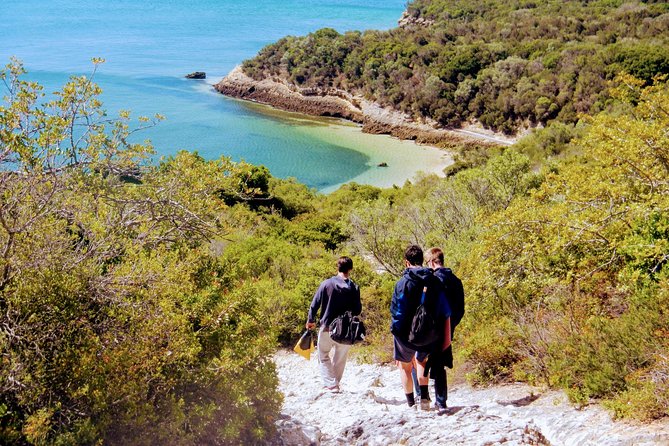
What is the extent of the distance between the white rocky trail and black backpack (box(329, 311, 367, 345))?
0.81m

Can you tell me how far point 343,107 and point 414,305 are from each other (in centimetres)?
6619

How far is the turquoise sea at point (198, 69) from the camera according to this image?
166 ft

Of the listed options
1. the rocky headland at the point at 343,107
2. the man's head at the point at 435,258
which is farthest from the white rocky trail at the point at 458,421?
the rocky headland at the point at 343,107

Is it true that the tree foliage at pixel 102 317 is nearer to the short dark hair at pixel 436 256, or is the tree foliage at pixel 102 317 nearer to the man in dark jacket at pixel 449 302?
the man in dark jacket at pixel 449 302

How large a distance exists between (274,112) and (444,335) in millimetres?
67496

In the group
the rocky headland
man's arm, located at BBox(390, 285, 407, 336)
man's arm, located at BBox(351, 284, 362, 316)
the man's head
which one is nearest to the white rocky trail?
man's arm, located at BBox(390, 285, 407, 336)

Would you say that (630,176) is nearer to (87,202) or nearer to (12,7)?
(87,202)

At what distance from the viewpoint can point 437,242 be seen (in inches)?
526

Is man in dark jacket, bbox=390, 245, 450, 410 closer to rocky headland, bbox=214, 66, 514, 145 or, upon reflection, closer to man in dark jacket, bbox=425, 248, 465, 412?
man in dark jacket, bbox=425, 248, 465, 412

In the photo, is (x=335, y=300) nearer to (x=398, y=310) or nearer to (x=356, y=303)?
(x=356, y=303)

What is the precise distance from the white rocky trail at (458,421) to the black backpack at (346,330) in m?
0.81

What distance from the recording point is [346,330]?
20.1ft

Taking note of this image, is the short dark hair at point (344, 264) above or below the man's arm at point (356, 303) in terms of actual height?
above

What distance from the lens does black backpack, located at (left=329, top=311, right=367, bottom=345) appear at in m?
6.12
